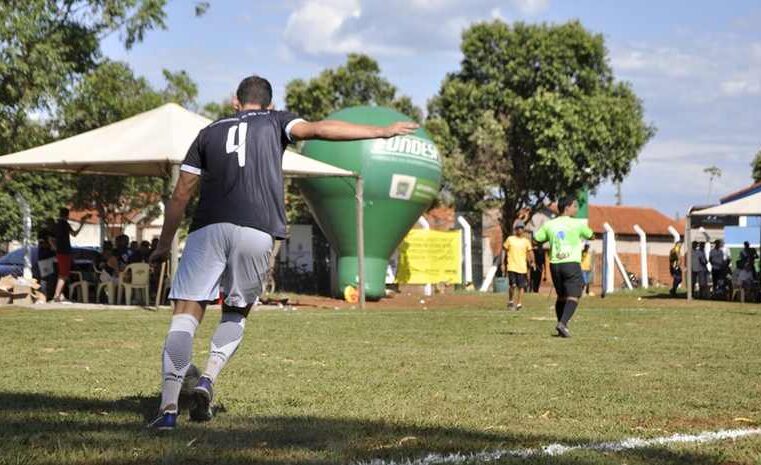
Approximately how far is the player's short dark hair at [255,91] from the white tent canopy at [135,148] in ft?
46.1

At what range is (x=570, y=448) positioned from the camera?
541 centimetres

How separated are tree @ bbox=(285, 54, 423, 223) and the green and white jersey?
104ft

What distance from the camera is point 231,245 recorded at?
6.12 metres

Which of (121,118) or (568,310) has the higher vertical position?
(121,118)

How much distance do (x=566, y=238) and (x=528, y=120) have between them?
33.3 m

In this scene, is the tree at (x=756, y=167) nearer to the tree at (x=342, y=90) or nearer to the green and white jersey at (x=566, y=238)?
the tree at (x=342, y=90)

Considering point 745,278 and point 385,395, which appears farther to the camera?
point 745,278

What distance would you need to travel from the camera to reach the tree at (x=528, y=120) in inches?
1841

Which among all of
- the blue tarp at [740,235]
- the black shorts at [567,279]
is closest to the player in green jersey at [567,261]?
the black shorts at [567,279]

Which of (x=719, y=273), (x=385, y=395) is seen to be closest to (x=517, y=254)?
(x=719, y=273)

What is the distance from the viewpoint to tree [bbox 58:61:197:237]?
3969 centimetres

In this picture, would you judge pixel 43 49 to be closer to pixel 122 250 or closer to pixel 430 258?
pixel 122 250

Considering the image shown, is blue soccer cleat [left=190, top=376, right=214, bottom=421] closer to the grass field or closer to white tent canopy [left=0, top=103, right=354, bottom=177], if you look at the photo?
the grass field

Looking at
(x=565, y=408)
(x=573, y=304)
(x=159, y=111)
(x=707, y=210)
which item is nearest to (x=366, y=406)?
(x=565, y=408)
